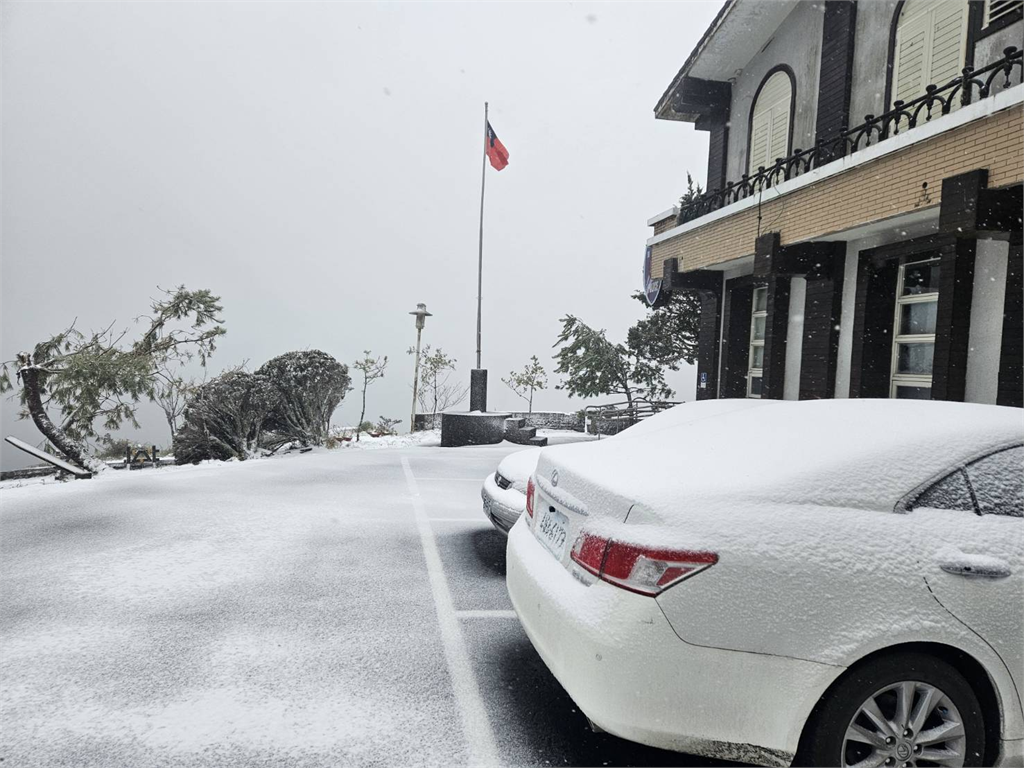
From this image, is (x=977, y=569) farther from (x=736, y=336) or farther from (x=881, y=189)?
(x=736, y=336)

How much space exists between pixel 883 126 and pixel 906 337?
2.93m

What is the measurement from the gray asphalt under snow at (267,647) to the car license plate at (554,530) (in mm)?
786

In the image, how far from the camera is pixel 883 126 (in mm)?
8609

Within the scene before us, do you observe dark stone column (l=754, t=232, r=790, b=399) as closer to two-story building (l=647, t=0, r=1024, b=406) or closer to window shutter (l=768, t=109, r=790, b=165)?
two-story building (l=647, t=0, r=1024, b=406)

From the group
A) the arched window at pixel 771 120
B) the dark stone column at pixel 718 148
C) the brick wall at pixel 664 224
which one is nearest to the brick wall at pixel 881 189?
the brick wall at pixel 664 224

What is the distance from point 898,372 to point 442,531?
7150 millimetres

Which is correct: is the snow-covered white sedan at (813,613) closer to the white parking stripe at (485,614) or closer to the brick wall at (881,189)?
the white parking stripe at (485,614)

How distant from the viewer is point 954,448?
2.56 m

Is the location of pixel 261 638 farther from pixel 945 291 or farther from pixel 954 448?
pixel 945 291

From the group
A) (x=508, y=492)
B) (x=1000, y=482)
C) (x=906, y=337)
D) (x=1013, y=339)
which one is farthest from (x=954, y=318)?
(x=1000, y=482)

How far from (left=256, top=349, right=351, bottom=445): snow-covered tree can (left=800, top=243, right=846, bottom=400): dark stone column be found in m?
10.7

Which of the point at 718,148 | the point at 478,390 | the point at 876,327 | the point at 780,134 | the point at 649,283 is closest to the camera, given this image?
the point at 876,327

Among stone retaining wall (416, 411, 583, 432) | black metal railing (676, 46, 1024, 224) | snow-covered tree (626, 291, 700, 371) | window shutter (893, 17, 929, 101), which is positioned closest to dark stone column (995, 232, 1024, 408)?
black metal railing (676, 46, 1024, 224)

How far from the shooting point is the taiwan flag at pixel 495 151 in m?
24.4
